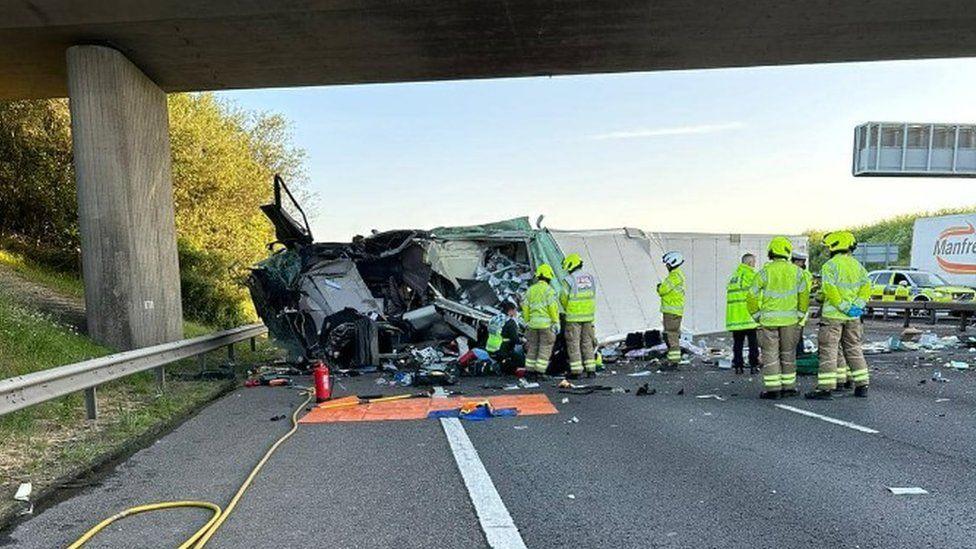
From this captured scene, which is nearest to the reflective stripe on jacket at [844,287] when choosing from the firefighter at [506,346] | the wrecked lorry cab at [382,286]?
the firefighter at [506,346]

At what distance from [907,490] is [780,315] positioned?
3.98 metres

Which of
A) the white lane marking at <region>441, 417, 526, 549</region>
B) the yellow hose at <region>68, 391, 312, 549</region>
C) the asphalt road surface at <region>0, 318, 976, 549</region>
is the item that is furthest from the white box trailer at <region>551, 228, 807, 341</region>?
the yellow hose at <region>68, 391, 312, 549</region>

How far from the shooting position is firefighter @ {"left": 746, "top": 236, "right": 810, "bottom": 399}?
7977mm

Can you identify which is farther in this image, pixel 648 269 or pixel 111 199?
pixel 648 269

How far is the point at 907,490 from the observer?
4.30m

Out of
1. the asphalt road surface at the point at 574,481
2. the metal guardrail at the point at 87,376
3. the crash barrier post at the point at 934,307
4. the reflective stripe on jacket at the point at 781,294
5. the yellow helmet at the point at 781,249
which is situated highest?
the yellow helmet at the point at 781,249

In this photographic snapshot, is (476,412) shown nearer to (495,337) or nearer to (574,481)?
(574,481)

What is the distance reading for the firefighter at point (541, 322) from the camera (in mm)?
10086

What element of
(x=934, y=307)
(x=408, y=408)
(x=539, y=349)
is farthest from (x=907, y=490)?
(x=934, y=307)

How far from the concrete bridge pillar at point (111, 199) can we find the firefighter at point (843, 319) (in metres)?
9.88

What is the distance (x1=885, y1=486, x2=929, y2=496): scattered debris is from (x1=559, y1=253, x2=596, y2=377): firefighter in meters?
5.97

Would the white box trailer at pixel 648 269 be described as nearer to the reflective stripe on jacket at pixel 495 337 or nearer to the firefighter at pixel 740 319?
the reflective stripe on jacket at pixel 495 337

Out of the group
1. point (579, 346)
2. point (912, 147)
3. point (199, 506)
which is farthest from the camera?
point (912, 147)

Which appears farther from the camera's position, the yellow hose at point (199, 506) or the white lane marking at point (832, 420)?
the white lane marking at point (832, 420)
